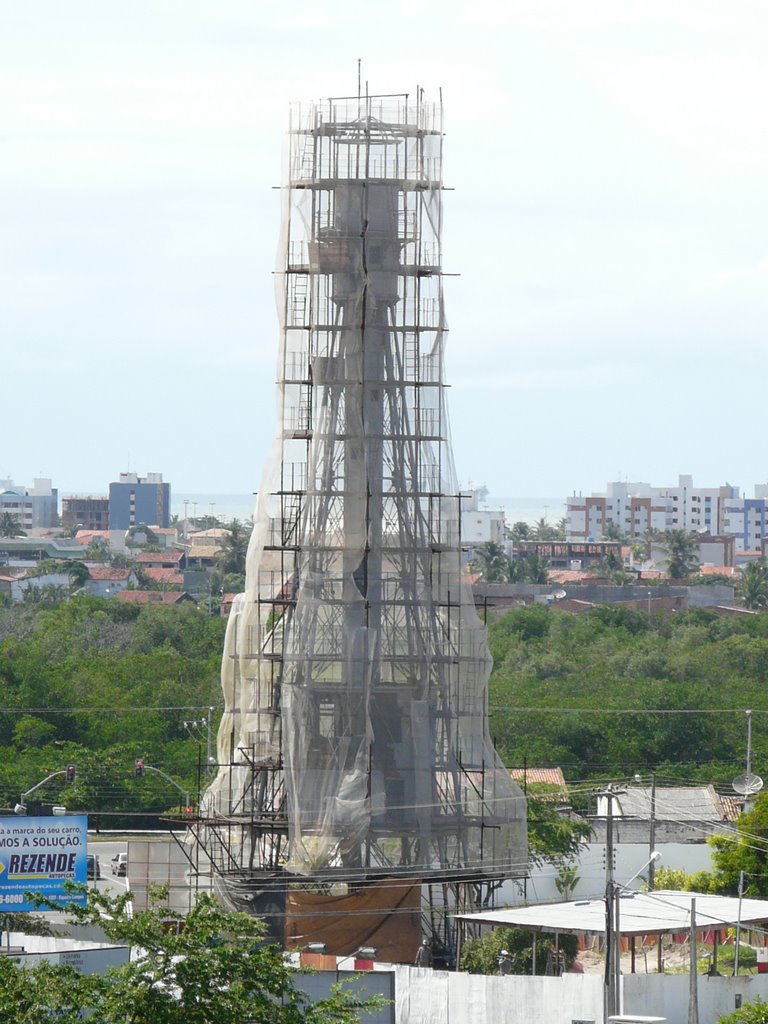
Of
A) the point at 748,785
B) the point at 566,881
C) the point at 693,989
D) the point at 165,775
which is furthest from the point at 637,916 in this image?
the point at 748,785

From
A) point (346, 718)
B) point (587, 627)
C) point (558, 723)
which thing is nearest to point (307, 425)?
point (346, 718)

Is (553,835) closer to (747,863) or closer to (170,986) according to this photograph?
(747,863)

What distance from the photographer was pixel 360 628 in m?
51.8

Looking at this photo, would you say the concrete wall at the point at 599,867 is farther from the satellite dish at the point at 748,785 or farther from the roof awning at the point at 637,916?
the roof awning at the point at 637,916

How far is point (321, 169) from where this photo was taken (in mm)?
54688

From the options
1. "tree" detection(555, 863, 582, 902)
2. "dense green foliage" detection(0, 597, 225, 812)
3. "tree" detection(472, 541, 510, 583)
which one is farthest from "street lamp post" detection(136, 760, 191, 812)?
"tree" detection(472, 541, 510, 583)

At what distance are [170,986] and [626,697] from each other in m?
68.1

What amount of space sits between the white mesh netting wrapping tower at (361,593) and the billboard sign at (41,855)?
11.6ft

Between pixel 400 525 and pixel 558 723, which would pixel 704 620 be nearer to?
pixel 558 723

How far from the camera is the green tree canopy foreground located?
29.8 metres

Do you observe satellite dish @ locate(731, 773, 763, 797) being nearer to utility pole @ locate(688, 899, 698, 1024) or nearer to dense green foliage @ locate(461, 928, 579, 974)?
dense green foliage @ locate(461, 928, 579, 974)

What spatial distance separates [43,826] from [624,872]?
20568 millimetres

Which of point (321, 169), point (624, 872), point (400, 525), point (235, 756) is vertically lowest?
point (624, 872)

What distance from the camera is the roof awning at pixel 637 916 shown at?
42.2 meters
